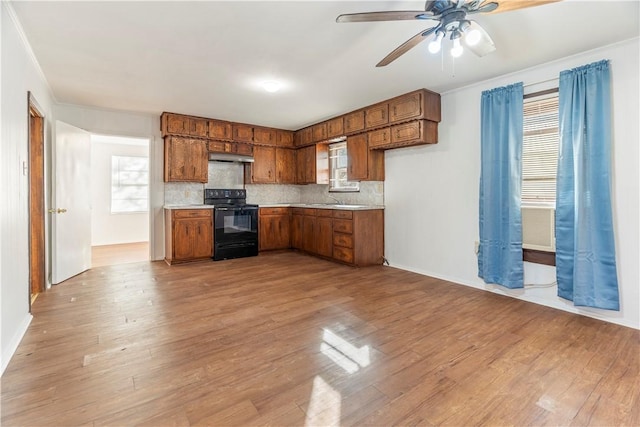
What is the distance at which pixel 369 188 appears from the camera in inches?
215

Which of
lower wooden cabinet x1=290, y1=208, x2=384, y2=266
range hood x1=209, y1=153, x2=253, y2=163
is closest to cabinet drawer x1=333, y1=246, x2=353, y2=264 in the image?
lower wooden cabinet x1=290, y1=208, x2=384, y2=266

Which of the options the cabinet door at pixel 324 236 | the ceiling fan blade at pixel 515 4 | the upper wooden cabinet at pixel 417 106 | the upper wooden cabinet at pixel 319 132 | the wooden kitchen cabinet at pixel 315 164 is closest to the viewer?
the ceiling fan blade at pixel 515 4

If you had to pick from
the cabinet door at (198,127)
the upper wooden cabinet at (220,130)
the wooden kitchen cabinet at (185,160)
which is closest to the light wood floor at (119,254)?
the wooden kitchen cabinet at (185,160)

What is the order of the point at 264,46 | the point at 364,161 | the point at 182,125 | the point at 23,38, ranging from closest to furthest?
the point at 23,38
the point at 264,46
the point at 364,161
the point at 182,125

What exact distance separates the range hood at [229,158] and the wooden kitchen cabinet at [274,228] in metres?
1.01

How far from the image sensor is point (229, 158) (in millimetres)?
5844

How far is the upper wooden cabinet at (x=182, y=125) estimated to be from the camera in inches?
203

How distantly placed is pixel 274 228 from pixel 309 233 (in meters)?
0.80

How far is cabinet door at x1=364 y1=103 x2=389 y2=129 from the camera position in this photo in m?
4.54

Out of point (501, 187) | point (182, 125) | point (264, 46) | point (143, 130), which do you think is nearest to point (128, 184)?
point (143, 130)

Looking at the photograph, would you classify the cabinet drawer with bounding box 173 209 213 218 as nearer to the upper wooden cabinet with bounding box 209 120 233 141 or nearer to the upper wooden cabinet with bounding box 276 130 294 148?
the upper wooden cabinet with bounding box 209 120 233 141

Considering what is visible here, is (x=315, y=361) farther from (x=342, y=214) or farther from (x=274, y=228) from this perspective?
(x=274, y=228)

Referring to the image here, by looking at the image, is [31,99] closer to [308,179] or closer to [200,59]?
[200,59]

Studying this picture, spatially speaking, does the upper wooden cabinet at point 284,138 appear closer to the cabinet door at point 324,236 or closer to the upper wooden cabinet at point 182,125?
the upper wooden cabinet at point 182,125
